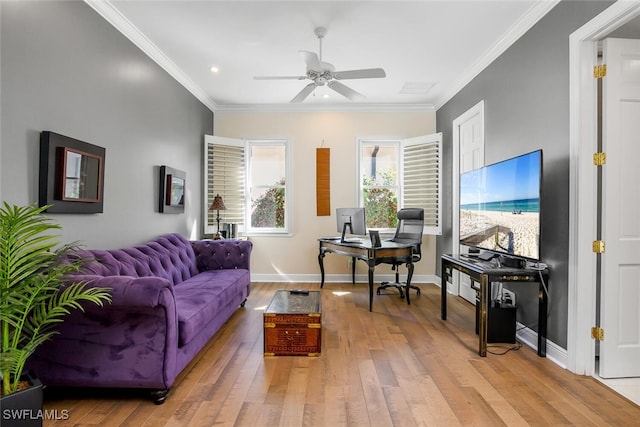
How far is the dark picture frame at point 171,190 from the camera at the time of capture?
12.4 ft

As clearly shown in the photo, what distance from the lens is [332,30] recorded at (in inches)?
126

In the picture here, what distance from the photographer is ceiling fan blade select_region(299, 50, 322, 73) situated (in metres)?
2.92

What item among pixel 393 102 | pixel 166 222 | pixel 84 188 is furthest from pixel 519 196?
pixel 166 222

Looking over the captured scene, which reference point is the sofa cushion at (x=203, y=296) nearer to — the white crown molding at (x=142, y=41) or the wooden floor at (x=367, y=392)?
the wooden floor at (x=367, y=392)

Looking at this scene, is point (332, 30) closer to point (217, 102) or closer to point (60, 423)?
point (217, 102)

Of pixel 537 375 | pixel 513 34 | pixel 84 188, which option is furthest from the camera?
pixel 513 34

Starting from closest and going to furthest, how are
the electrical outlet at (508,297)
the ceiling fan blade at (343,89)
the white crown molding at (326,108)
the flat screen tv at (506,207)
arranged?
1. the flat screen tv at (506,207)
2. the electrical outlet at (508,297)
3. the ceiling fan blade at (343,89)
4. the white crown molding at (326,108)

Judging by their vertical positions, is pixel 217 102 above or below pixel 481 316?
above

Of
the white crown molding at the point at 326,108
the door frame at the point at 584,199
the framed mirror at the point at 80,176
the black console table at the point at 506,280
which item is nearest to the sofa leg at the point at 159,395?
the framed mirror at the point at 80,176

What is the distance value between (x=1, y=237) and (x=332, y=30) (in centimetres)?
299

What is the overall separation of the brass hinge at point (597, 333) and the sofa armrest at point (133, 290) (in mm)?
2934

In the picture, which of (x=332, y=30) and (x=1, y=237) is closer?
(x=1, y=237)

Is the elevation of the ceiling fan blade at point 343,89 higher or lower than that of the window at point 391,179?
higher


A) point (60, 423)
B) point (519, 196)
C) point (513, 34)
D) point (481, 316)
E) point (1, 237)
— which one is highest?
point (513, 34)
